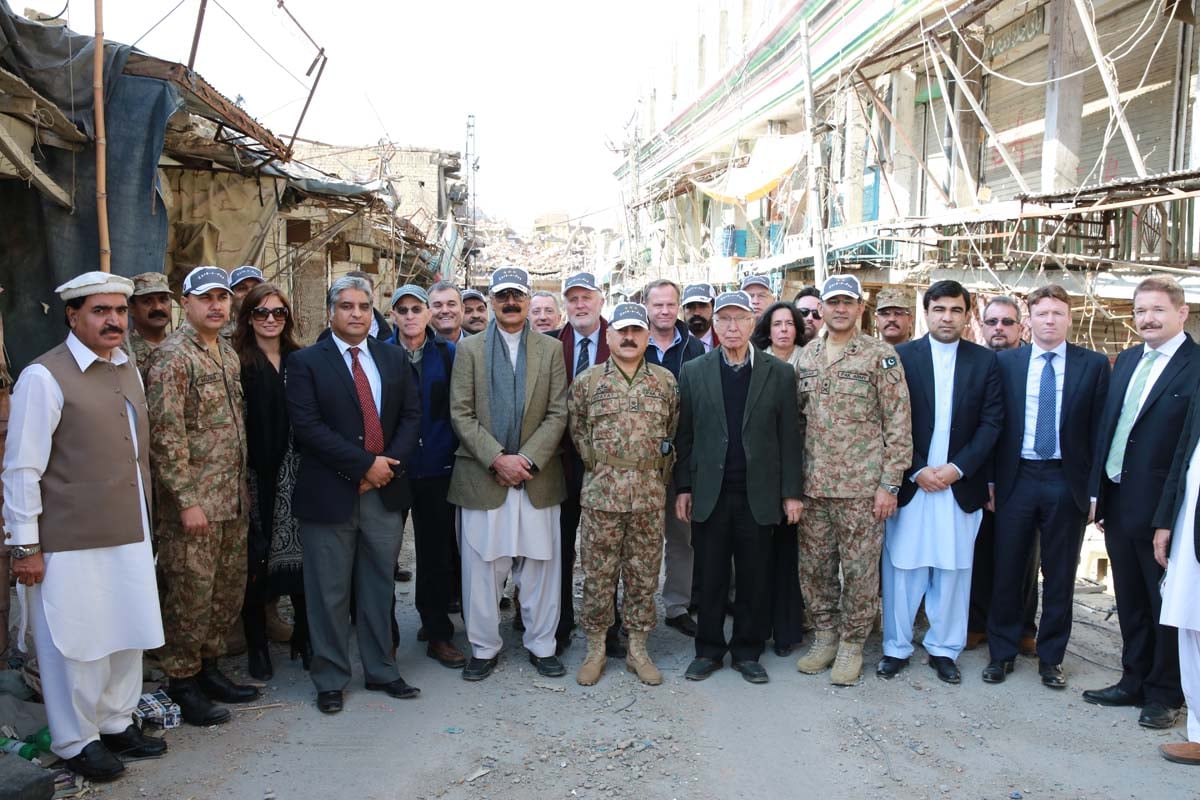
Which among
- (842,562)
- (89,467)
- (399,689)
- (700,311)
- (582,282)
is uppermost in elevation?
(582,282)

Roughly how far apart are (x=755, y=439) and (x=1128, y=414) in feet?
5.69

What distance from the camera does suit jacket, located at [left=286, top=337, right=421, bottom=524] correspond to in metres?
3.89

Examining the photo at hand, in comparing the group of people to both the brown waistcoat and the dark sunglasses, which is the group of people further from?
the brown waistcoat

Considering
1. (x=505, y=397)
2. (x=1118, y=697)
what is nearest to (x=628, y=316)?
(x=505, y=397)

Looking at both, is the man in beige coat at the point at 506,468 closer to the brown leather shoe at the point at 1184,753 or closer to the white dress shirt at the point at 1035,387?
the white dress shirt at the point at 1035,387

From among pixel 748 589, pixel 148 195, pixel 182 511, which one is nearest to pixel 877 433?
pixel 748 589

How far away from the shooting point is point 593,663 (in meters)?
4.32

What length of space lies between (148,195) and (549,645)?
3.57 m

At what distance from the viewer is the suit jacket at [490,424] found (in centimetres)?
427

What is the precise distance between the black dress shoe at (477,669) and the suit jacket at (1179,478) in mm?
3184

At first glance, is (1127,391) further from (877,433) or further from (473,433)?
(473,433)

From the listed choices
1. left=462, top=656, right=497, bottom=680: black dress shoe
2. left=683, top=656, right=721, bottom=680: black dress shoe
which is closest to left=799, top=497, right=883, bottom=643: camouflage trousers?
left=683, top=656, right=721, bottom=680: black dress shoe

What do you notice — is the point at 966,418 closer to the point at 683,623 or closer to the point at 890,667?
the point at 890,667

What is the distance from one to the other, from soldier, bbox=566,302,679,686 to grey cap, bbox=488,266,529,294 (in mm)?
518
